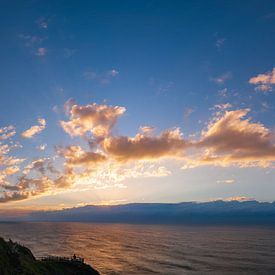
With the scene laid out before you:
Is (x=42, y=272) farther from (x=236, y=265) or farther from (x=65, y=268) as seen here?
(x=236, y=265)

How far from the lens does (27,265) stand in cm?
5350

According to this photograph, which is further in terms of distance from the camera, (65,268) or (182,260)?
(182,260)

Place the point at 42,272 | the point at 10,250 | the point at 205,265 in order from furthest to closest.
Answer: the point at 205,265 → the point at 42,272 → the point at 10,250

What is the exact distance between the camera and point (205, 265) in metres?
110

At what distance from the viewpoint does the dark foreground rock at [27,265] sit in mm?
47434

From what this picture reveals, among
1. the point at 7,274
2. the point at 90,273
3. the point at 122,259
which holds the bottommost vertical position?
the point at 122,259

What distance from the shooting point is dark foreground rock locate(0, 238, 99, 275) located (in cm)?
4743

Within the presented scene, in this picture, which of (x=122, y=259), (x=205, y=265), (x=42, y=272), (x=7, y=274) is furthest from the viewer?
(x=122, y=259)

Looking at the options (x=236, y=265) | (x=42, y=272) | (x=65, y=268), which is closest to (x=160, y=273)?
(x=236, y=265)

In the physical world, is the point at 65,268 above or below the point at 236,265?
above

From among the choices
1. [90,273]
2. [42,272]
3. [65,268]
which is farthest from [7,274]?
[90,273]

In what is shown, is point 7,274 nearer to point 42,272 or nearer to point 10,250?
point 10,250

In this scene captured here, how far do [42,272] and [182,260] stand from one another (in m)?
75.6

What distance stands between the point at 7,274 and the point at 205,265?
80093 mm
